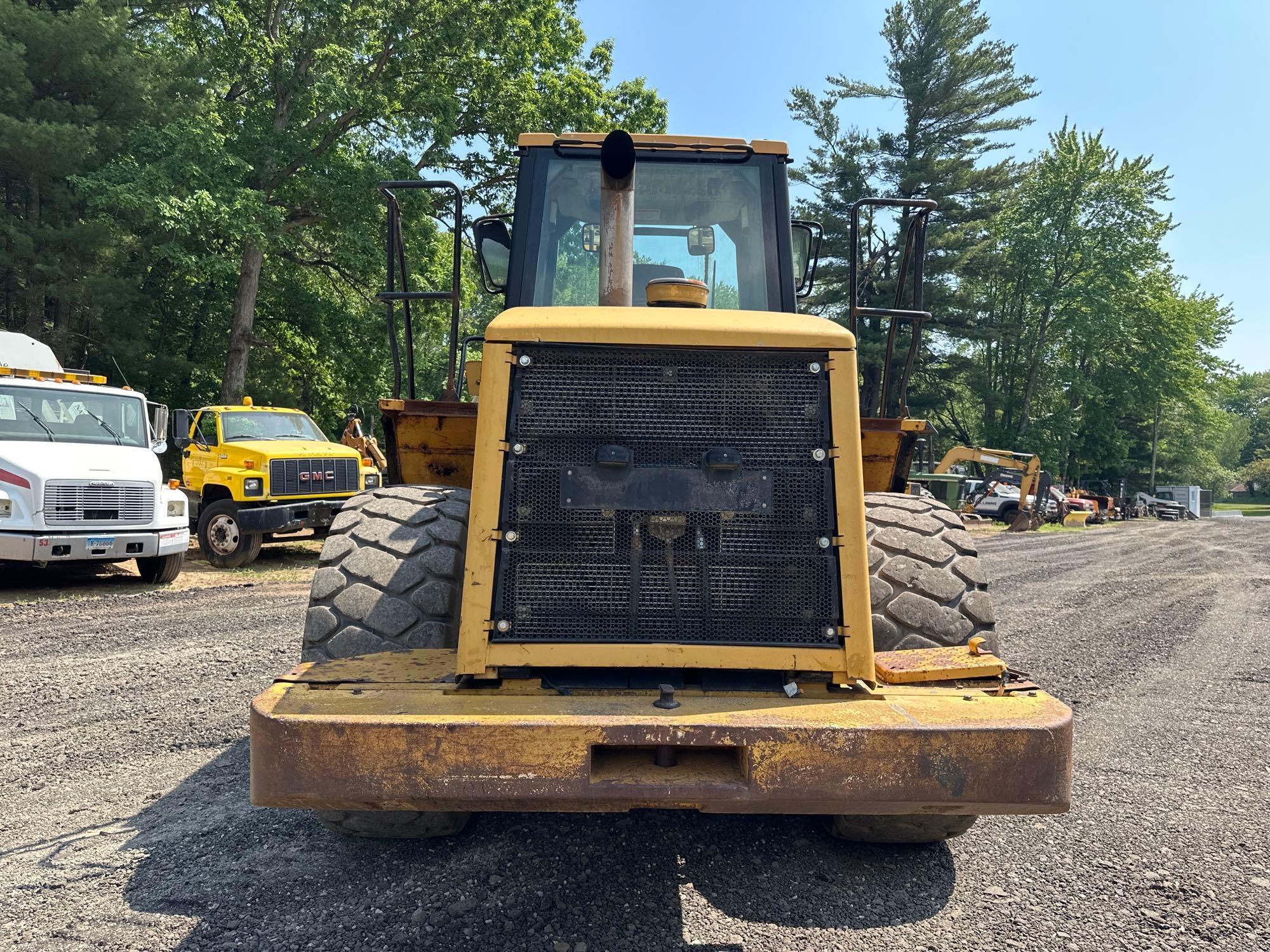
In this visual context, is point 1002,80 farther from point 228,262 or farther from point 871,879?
point 871,879

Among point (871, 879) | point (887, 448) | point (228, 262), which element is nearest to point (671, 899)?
point (871, 879)

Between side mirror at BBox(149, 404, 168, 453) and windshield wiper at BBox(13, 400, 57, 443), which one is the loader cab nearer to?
windshield wiper at BBox(13, 400, 57, 443)

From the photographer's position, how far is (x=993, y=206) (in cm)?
3566

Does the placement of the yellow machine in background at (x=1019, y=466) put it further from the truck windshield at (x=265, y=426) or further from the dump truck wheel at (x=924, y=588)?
the dump truck wheel at (x=924, y=588)

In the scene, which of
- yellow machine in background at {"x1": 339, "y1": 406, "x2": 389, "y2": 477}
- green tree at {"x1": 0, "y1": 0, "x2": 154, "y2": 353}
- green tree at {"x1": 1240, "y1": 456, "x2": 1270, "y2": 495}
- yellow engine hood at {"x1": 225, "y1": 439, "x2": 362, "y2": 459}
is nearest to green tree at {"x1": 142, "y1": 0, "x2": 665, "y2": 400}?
green tree at {"x1": 0, "y1": 0, "x2": 154, "y2": 353}

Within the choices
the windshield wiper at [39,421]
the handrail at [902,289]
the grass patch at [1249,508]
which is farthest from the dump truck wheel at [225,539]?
the grass patch at [1249,508]

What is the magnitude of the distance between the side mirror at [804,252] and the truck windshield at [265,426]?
35.7ft

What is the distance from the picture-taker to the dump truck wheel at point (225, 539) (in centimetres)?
1198

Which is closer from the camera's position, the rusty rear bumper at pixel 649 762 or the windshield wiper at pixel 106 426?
the rusty rear bumper at pixel 649 762

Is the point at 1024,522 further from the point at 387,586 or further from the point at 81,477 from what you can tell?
the point at 387,586

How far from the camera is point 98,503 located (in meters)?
9.37

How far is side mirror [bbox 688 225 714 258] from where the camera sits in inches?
153

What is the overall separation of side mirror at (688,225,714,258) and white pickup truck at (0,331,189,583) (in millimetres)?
8257

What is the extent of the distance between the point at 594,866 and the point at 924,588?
1.59 m
